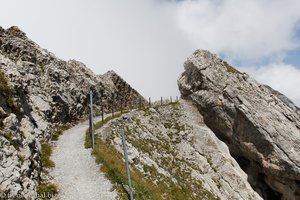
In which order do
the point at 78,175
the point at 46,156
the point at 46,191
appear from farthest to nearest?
the point at 46,156
the point at 78,175
the point at 46,191

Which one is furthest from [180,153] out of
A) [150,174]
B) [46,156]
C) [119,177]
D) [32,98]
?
[119,177]

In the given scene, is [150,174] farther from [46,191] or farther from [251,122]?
[251,122]

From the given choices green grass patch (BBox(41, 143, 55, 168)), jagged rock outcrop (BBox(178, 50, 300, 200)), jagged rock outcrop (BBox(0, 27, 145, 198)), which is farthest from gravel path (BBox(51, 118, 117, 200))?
jagged rock outcrop (BBox(178, 50, 300, 200))

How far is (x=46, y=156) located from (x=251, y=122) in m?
32.0

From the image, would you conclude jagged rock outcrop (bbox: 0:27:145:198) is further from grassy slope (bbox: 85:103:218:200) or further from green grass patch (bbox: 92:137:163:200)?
grassy slope (bbox: 85:103:218:200)

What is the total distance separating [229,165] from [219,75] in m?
15.4

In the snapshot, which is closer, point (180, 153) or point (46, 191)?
point (46, 191)

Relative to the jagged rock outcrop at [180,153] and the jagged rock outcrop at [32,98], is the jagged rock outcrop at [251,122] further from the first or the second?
the jagged rock outcrop at [32,98]

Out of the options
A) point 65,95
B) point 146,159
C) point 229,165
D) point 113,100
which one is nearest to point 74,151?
point 146,159

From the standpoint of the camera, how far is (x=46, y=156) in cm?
3180

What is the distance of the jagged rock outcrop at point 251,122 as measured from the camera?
164ft

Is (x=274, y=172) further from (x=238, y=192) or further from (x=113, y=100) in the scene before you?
(x=113, y=100)

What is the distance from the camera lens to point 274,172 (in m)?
50.2

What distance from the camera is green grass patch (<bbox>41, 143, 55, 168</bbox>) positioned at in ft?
96.4
